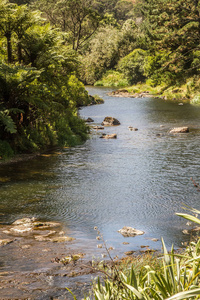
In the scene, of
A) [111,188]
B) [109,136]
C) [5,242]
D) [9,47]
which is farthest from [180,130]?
[5,242]

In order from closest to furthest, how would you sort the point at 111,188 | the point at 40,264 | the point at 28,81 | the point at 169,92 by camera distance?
the point at 40,264 → the point at 111,188 → the point at 28,81 → the point at 169,92

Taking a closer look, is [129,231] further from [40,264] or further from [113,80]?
[113,80]

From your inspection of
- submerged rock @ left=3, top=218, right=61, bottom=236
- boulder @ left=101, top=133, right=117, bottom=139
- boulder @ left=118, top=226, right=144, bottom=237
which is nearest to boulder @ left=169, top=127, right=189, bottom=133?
boulder @ left=101, top=133, right=117, bottom=139

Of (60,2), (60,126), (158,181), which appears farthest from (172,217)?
(60,2)

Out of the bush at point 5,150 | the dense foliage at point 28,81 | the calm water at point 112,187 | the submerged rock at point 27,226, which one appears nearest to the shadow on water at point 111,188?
the calm water at point 112,187

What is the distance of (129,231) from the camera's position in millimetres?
7711

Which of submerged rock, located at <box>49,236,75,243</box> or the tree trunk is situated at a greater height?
the tree trunk

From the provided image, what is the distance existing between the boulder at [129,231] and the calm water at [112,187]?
0.44ft

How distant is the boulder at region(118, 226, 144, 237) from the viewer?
7611mm

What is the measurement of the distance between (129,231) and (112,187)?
3896 millimetres

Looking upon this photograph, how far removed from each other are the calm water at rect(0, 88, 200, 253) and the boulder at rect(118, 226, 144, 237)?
0.13 metres

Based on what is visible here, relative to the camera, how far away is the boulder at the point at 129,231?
7.61 metres

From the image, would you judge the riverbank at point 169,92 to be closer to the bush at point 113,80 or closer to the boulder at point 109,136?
the bush at point 113,80

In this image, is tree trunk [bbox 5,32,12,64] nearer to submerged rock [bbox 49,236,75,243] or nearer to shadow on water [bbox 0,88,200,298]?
shadow on water [bbox 0,88,200,298]
